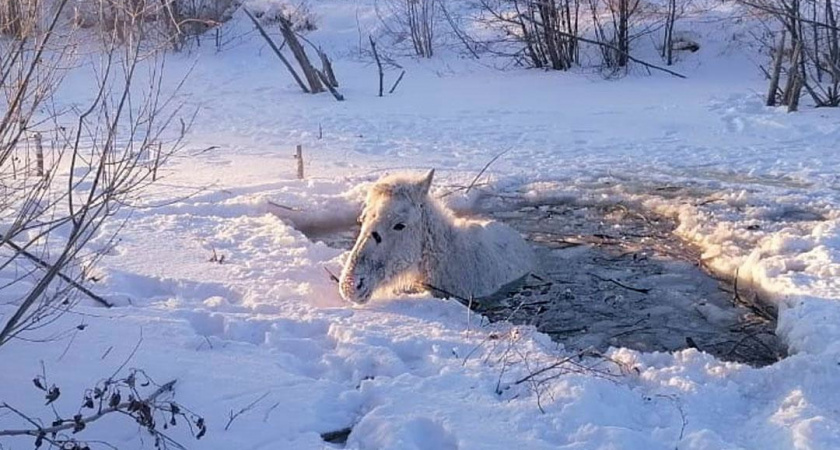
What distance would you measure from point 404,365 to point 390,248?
1739 millimetres

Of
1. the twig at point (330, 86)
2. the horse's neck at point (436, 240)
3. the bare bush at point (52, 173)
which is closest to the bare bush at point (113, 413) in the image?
the bare bush at point (52, 173)

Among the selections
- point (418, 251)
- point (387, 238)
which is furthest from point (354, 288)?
point (418, 251)

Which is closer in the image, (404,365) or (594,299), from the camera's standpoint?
(404,365)

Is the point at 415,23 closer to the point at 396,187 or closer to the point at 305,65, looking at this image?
the point at 305,65

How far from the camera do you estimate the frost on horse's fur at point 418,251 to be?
23.5 ft

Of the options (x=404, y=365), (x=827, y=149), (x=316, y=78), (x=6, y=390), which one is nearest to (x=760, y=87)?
(x=827, y=149)

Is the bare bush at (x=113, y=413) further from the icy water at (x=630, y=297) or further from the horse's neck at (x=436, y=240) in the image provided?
the horse's neck at (x=436, y=240)

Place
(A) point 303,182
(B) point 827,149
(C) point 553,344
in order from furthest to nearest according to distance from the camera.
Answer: (B) point 827,149 < (A) point 303,182 < (C) point 553,344

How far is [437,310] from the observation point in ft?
22.9

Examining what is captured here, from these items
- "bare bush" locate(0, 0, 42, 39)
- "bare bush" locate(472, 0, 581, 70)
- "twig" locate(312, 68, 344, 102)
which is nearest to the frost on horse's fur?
"bare bush" locate(0, 0, 42, 39)

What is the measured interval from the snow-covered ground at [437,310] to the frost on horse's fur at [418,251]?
0.96 ft

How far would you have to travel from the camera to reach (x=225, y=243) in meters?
8.54

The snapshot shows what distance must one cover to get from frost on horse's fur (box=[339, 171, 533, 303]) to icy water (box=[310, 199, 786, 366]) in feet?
0.72

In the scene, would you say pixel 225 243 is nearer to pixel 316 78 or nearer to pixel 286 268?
pixel 286 268
